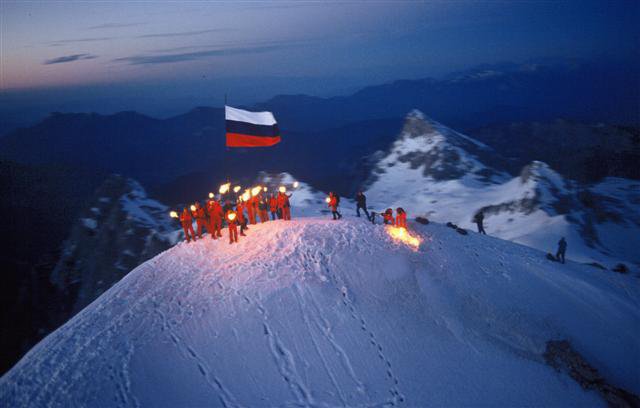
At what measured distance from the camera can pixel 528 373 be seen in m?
11.8

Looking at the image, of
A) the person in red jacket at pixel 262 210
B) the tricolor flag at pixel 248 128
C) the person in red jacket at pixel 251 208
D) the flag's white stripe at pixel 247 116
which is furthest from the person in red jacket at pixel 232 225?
the flag's white stripe at pixel 247 116

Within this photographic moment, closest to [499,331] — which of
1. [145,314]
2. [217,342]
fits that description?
[217,342]

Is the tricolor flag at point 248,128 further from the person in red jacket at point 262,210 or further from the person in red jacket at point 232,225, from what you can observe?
the person in red jacket at point 232,225

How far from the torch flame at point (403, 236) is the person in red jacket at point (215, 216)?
8196mm

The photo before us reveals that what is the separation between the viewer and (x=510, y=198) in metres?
45.6

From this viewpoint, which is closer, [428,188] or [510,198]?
[510,198]

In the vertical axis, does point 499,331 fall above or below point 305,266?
below

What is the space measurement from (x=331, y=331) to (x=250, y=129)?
11.3 m

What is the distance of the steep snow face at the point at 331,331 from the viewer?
1091 centimetres

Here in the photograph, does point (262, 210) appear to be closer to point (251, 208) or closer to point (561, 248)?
point (251, 208)

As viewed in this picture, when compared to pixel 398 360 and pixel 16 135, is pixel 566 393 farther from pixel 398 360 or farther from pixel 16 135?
pixel 16 135

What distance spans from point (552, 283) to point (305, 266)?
10800mm

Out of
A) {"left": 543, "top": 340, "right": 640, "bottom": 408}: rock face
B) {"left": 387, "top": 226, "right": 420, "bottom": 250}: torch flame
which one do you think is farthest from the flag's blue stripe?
{"left": 543, "top": 340, "right": 640, "bottom": 408}: rock face

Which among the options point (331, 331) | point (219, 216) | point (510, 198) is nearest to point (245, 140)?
point (219, 216)
